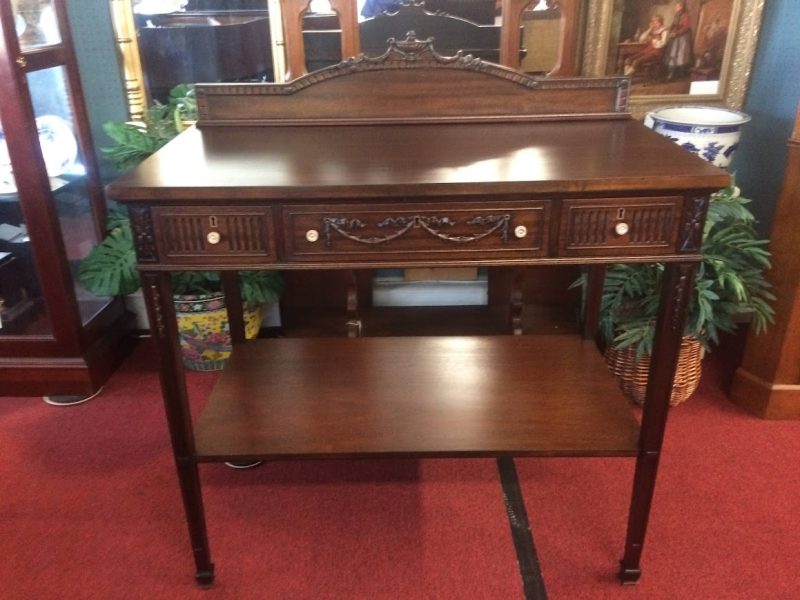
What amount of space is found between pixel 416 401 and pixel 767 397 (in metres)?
1.08

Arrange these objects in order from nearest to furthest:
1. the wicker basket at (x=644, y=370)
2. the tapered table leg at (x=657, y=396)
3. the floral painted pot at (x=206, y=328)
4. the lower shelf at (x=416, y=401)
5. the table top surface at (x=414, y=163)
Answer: the table top surface at (x=414, y=163), the tapered table leg at (x=657, y=396), the lower shelf at (x=416, y=401), the wicker basket at (x=644, y=370), the floral painted pot at (x=206, y=328)

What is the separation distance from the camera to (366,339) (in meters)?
1.87

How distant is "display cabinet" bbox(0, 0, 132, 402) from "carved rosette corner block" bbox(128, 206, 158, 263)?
910mm

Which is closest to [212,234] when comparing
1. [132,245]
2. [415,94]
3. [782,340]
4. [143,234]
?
[143,234]

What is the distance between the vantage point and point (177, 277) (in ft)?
7.05

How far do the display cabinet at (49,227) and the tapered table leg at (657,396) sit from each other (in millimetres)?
1591

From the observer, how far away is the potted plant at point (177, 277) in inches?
78.9

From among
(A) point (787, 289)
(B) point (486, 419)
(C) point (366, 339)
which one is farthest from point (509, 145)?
(A) point (787, 289)

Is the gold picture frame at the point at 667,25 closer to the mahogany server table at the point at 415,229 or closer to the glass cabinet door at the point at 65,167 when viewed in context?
the mahogany server table at the point at 415,229

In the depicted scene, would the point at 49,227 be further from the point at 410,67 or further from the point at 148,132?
the point at 410,67

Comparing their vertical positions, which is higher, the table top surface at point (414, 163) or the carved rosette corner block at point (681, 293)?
the table top surface at point (414, 163)

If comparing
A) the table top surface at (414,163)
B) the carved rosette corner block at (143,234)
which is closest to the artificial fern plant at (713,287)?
the table top surface at (414,163)

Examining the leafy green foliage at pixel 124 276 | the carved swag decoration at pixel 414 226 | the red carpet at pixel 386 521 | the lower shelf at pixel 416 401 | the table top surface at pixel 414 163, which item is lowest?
the red carpet at pixel 386 521

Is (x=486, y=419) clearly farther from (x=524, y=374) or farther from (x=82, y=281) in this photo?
(x=82, y=281)
